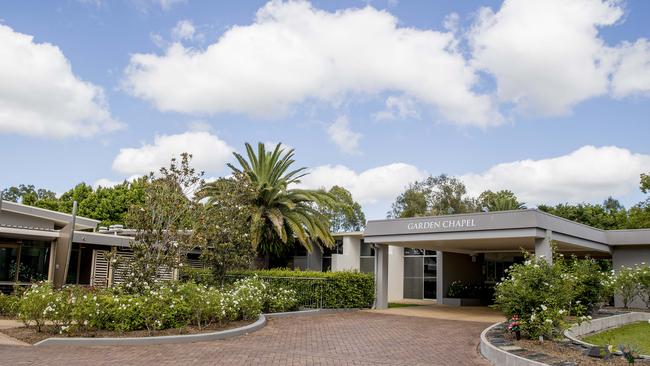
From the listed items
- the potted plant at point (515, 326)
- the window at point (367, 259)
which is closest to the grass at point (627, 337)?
the potted plant at point (515, 326)

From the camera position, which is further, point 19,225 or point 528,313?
point 19,225

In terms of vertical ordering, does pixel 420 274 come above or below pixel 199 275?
above

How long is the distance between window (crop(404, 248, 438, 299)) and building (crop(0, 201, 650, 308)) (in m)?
1.91

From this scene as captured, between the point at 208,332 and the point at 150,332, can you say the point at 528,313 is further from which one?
the point at 150,332

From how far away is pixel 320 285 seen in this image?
19422 mm

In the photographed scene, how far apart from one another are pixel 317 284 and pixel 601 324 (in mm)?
8981

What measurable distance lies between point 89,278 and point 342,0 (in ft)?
54.5

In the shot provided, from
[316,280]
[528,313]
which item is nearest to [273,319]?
[316,280]

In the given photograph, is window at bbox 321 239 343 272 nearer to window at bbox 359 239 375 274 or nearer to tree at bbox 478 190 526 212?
window at bbox 359 239 375 274

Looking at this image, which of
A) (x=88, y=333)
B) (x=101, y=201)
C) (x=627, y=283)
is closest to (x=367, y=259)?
(x=627, y=283)

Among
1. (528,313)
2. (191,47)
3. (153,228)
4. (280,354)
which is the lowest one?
(280,354)

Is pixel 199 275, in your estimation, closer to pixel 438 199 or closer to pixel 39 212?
pixel 39 212

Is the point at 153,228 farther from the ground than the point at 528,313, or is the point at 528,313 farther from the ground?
the point at 153,228

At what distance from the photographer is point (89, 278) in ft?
78.2
